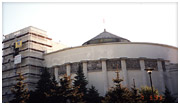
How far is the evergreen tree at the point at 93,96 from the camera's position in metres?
29.0

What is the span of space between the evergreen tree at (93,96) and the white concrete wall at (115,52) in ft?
17.2

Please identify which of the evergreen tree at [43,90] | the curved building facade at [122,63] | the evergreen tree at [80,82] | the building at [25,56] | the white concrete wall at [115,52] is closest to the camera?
the evergreen tree at [43,90]

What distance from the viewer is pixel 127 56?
108 ft

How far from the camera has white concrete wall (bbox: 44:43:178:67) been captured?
3303 cm

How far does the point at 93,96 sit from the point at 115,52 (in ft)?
25.2

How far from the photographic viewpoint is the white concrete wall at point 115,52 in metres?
33.0

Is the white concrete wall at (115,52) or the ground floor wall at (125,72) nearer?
the ground floor wall at (125,72)

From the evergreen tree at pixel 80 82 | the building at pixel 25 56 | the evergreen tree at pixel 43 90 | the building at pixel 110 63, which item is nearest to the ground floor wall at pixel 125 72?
the building at pixel 110 63

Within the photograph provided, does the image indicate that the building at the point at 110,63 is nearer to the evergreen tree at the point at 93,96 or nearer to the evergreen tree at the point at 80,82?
the evergreen tree at the point at 80,82

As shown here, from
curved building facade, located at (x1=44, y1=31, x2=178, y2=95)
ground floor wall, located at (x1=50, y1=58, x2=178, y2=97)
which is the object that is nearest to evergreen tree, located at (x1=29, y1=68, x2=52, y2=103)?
curved building facade, located at (x1=44, y1=31, x2=178, y2=95)

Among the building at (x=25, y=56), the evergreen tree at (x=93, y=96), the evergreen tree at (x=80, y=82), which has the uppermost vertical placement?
the building at (x=25, y=56)

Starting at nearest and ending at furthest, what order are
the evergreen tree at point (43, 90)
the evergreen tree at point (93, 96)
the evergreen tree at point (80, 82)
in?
the evergreen tree at point (93, 96) < the evergreen tree at point (43, 90) < the evergreen tree at point (80, 82)

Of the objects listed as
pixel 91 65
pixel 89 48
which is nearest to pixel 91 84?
pixel 91 65

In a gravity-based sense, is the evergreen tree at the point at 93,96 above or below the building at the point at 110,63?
below
